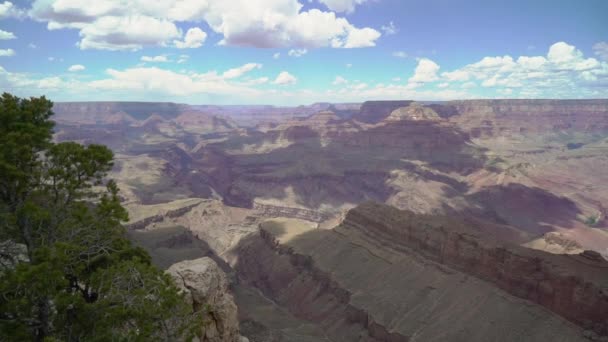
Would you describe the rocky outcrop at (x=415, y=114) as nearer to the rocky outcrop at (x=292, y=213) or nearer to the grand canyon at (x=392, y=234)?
the grand canyon at (x=392, y=234)

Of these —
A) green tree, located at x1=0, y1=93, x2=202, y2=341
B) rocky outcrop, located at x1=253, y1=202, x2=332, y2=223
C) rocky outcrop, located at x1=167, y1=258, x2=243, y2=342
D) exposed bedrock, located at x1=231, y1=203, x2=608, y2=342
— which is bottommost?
rocky outcrop, located at x1=253, y1=202, x2=332, y2=223

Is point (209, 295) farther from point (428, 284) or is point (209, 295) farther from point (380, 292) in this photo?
point (428, 284)

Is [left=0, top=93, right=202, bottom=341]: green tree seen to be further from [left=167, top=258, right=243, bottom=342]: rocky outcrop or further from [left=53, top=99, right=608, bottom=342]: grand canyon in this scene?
[left=53, top=99, right=608, bottom=342]: grand canyon

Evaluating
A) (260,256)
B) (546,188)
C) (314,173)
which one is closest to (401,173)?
(314,173)

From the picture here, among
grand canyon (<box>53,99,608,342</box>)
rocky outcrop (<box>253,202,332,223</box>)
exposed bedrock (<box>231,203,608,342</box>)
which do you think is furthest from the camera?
rocky outcrop (<box>253,202,332,223</box>)

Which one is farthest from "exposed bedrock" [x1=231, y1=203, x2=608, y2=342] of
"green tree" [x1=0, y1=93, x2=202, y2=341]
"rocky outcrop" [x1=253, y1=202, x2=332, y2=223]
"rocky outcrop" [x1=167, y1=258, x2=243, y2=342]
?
"rocky outcrop" [x1=253, y1=202, x2=332, y2=223]

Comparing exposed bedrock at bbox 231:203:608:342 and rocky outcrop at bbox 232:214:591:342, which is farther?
rocky outcrop at bbox 232:214:591:342
